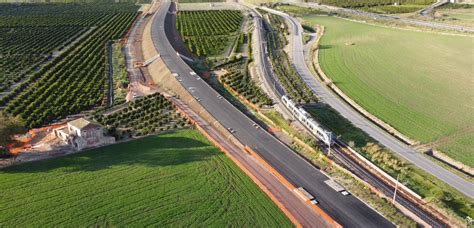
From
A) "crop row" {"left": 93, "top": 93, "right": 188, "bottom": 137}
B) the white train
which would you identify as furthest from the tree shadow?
the white train

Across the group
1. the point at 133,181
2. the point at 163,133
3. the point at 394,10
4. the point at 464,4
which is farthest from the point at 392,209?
the point at 464,4

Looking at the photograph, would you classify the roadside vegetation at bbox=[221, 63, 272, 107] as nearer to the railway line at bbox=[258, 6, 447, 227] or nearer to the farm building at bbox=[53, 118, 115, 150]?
the railway line at bbox=[258, 6, 447, 227]

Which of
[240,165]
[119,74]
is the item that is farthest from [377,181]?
[119,74]

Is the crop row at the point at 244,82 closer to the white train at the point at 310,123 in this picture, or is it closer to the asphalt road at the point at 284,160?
the white train at the point at 310,123

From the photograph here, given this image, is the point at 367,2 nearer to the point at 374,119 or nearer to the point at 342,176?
the point at 374,119

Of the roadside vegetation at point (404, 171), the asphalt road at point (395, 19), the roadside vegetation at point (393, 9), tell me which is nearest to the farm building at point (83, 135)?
the roadside vegetation at point (404, 171)

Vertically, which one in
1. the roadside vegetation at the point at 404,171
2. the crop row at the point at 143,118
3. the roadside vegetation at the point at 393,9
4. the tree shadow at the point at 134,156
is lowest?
the roadside vegetation at the point at 404,171
